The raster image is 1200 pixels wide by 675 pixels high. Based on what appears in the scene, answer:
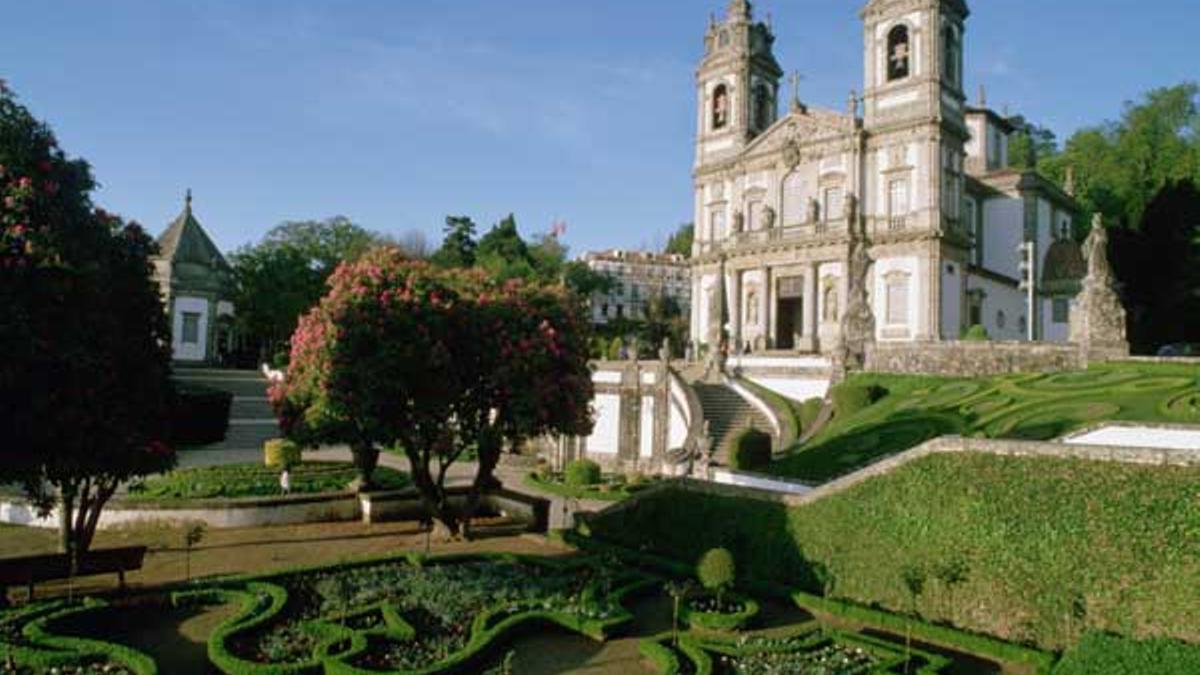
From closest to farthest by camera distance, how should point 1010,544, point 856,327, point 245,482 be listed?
point 1010,544 → point 245,482 → point 856,327

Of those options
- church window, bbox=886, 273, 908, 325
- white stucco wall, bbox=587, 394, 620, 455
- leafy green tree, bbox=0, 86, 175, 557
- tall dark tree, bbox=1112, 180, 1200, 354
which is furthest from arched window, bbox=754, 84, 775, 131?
leafy green tree, bbox=0, 86, 175, 557

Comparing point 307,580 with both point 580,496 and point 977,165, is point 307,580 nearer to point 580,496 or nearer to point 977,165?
point 580,496

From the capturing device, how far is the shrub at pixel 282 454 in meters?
24.7

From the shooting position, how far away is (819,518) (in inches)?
549

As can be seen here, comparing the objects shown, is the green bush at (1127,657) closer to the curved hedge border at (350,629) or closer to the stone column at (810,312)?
the curved hedge border at (350,629)

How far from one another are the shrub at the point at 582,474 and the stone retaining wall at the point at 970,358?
9.95 metres

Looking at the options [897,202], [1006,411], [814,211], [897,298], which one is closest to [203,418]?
[814,211]

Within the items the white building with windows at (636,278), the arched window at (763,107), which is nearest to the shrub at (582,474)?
the arched window at (763,107)

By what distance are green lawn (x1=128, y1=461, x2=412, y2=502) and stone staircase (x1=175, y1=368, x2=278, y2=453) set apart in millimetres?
8407

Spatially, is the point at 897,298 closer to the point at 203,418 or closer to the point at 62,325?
the point at 203,418

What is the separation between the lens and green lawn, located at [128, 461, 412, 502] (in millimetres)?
19625

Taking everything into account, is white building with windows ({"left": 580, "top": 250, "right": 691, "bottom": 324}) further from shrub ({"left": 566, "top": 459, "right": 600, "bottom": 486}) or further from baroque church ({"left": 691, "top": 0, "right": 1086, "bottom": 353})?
shrub ({"left": 566, "top": 459, "right": 600, "bottom": 486})

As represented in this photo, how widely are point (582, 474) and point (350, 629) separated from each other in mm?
15064

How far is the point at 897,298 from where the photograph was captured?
35.0 metres
